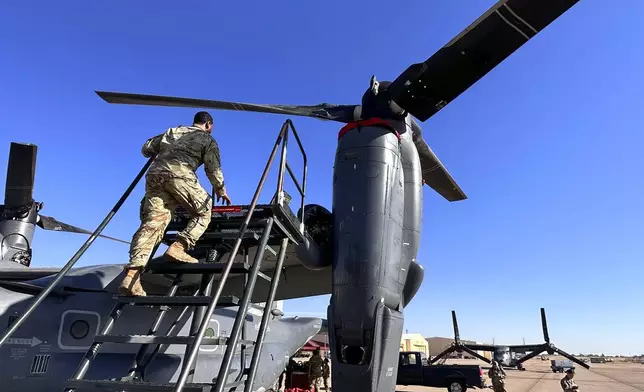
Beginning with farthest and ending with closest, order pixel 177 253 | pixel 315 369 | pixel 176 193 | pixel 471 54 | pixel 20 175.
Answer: pixel 315 369 → pixel 20 175 → pixel 471 54 → pixel 176 193 → pixel 177 253

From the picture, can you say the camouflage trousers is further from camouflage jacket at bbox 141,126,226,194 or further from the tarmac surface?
the tarmac surface

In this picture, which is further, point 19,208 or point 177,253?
point 19,208

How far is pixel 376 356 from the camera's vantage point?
248 inches

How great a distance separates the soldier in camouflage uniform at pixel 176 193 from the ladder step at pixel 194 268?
0.09 m

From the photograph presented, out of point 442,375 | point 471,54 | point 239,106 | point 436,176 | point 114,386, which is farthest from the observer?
point 442,375

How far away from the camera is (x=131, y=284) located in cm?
411

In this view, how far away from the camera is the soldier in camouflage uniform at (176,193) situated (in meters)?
4.31

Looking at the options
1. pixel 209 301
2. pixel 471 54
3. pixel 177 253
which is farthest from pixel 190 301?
pixel 471 54

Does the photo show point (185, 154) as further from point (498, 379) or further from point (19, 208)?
point (498, 379)

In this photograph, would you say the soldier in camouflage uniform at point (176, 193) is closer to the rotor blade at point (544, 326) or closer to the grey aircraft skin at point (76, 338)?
the grey aircraft skin at point (76, 338)

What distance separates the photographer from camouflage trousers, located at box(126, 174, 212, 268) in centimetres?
443

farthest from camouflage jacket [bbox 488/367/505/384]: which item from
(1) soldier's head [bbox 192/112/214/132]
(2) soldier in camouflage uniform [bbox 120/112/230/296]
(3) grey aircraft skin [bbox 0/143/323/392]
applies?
(1) soldier's head [bbox 192/112/214/132]

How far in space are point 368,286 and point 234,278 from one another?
3.32 meters

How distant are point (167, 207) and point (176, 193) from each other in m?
0.28
